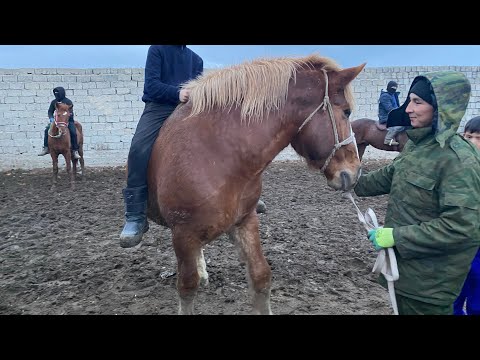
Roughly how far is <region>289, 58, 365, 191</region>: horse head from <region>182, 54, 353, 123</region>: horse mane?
54mm

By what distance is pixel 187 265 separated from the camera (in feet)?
8.09

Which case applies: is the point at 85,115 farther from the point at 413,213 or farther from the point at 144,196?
the point at 413,213

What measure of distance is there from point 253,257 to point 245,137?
3.23 ft

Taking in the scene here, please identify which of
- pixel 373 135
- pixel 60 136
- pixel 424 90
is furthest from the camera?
pixel 373 135

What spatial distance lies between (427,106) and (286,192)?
5.72m

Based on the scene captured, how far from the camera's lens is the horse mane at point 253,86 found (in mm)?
2219

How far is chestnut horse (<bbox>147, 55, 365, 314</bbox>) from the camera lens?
2.19m

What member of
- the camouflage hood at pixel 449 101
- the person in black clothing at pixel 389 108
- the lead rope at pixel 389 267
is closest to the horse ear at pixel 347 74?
the camouflage hood at pixel 449 101

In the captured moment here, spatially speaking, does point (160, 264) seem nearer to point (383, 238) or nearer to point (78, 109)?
point (383, 238)

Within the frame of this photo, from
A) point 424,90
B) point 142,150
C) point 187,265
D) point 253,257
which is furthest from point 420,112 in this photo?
point 142,150

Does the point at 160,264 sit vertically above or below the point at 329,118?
below

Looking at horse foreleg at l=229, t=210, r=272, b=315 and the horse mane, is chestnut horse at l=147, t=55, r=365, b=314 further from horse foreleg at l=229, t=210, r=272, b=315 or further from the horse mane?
horse foreleg at l=229, t=210, r=272, b=315

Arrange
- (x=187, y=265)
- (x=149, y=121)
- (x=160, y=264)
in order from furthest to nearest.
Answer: (x=160, y=264)
(x=149, y=121)
(x=187, y=265)

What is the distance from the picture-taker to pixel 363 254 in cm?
416
